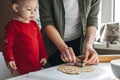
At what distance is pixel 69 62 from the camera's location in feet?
4.04

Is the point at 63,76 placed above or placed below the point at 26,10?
below

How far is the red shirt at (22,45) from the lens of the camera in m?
1.17

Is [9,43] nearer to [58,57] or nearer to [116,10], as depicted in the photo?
[58,57]

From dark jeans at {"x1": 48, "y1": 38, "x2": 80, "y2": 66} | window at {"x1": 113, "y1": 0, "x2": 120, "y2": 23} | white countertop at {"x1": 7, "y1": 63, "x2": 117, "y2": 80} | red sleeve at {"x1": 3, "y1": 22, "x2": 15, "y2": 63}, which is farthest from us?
window at {"x1": 113, "y1": 0, "x2": 120, "y2": 23}

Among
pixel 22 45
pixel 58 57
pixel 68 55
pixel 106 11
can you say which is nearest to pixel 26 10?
pixel 22 45

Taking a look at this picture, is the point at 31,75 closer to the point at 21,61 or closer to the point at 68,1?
the point at 21,61

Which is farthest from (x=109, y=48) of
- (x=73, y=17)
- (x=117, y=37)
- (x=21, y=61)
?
(x=21, y=61)

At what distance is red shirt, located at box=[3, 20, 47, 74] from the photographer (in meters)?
1.17

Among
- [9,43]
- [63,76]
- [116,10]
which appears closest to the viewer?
[63,76]

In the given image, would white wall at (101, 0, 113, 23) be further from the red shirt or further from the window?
the red shirt

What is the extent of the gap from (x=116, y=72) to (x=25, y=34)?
1.42 ft

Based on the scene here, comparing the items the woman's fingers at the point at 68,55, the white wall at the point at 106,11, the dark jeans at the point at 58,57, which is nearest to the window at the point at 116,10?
the white wall at the point at 106,11

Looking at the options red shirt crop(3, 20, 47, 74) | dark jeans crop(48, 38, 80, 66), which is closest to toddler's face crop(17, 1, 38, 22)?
red shirt crop(3, 20, 47, 74)

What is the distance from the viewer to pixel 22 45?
1.19 m
